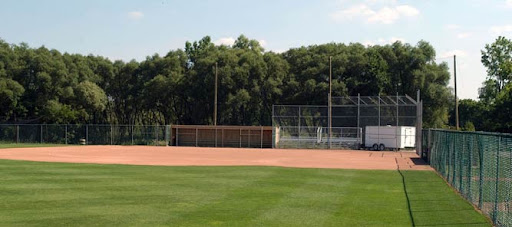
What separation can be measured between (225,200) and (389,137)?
38.0 meters

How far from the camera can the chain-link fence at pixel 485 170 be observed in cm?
1041

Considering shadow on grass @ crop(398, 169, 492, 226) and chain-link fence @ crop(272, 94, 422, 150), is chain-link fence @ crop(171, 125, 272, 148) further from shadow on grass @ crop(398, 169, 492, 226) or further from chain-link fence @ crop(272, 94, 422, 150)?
shadow on grass @ crop(398, 169, 492, 226)

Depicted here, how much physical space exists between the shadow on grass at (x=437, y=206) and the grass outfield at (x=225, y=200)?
0.08 feet

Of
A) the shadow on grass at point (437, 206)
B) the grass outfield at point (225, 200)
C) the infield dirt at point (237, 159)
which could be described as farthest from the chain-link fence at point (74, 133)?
the shadow on grass at point (437, 206)

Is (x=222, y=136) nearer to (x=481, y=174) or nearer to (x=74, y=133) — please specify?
(x=74, y=133)

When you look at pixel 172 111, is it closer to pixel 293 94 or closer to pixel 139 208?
pixel 293 94

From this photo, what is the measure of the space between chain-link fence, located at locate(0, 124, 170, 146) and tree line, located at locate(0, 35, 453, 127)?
2994mm

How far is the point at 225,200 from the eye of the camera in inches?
552

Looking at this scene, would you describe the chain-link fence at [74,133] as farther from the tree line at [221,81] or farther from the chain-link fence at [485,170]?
the chain-link fence at [485,170]

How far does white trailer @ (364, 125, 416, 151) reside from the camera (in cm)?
4884

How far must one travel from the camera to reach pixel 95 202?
1333cm

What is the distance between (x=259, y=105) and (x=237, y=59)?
6.83 metres

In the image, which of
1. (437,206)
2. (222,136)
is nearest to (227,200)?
(437,206)

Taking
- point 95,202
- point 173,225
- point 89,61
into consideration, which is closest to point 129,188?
point 95,202
